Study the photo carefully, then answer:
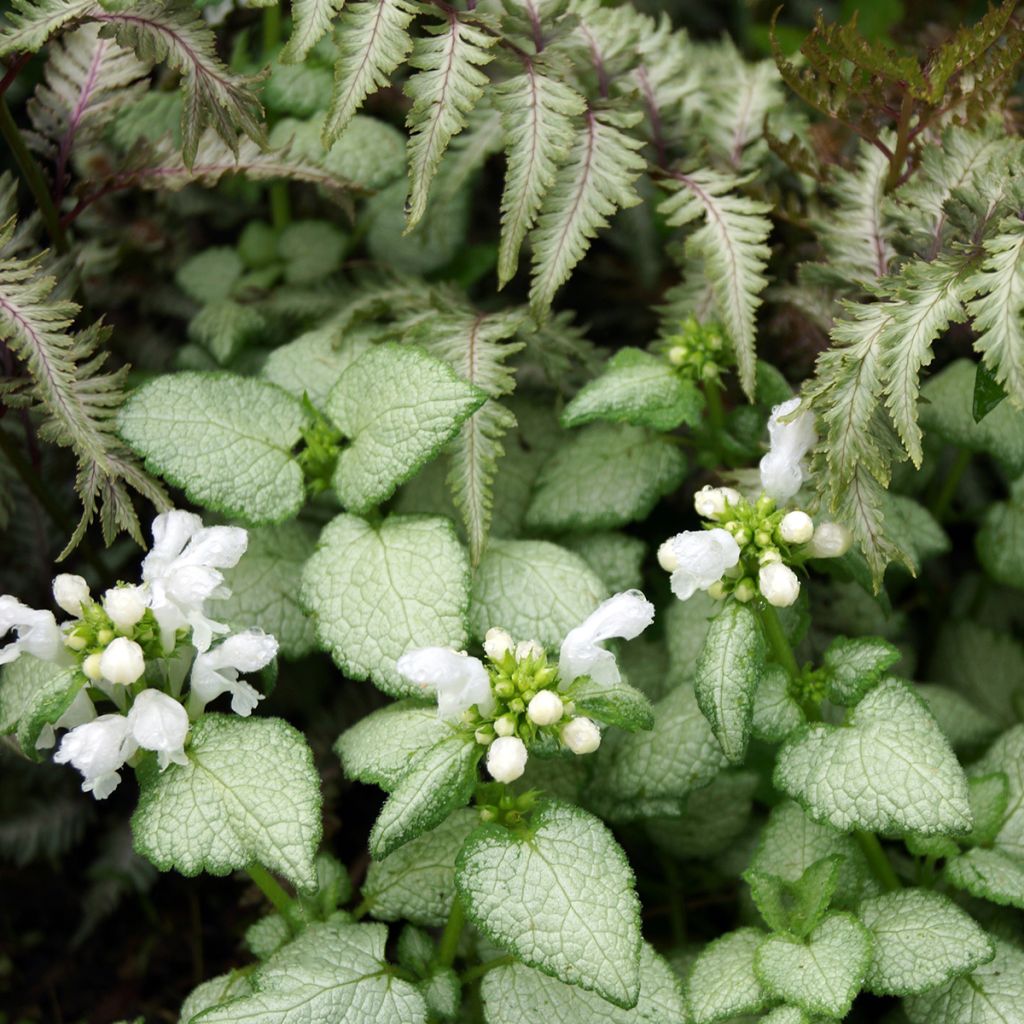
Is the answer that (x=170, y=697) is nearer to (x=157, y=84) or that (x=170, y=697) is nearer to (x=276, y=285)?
(x=276, y=285)

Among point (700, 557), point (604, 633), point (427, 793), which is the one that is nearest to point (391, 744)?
point (427, 793)

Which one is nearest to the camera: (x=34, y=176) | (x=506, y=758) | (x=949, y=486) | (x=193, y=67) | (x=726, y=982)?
(x=506, y=758)

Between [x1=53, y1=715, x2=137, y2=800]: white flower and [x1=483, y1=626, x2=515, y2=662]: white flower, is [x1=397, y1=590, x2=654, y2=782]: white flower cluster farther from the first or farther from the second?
[x1=53, y1=715, x2=137, y2=800]: white flower

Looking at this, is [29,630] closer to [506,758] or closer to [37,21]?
Result: [506,758]

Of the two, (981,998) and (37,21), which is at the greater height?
(37,21)

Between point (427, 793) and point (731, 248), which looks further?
point (731, 248)

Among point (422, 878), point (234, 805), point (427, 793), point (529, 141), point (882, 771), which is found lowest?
point (422, 878)
